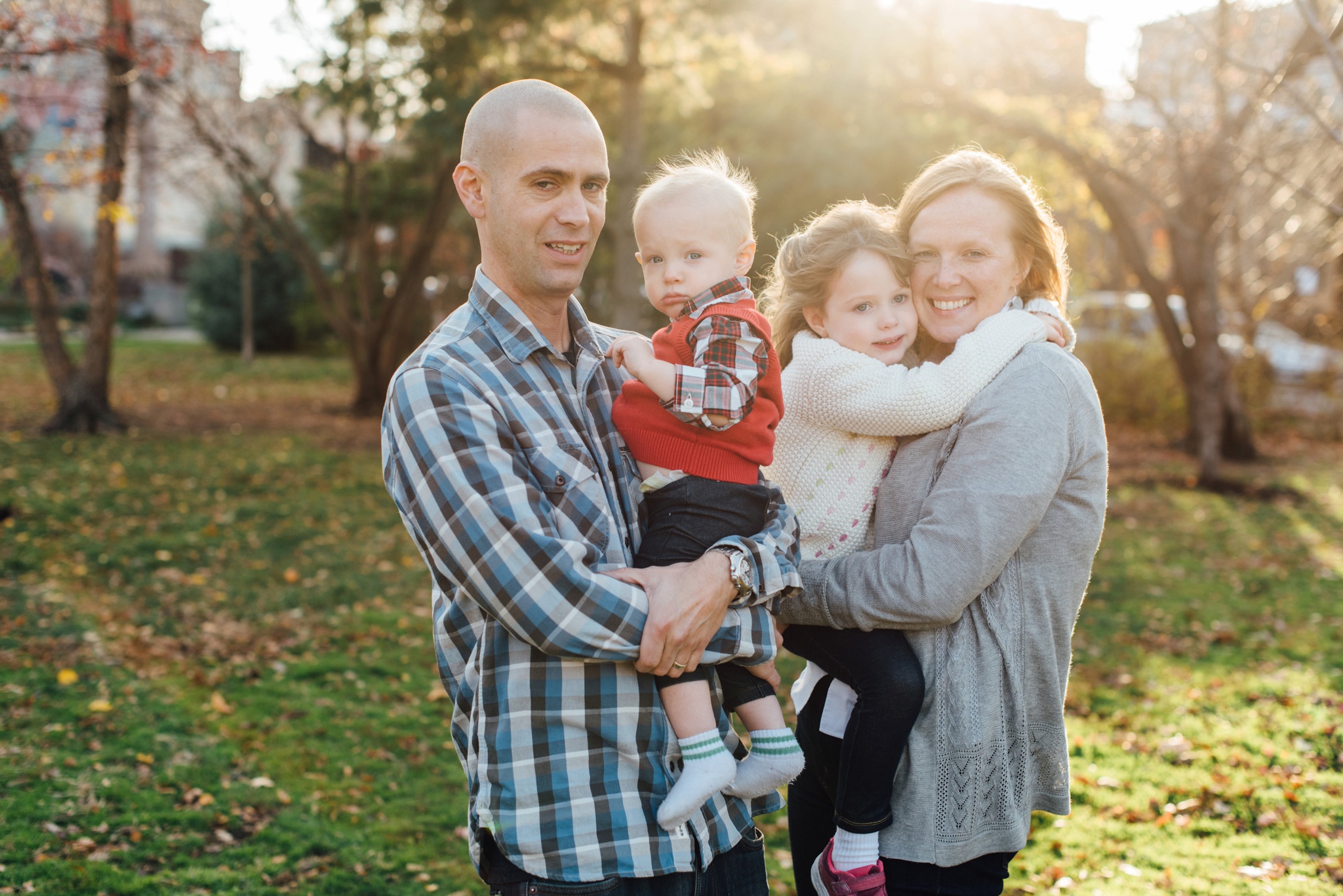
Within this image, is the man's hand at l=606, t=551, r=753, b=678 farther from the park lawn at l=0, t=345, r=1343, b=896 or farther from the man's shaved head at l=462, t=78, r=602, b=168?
the park lawn at l=0, t=345, r=1343, b=896

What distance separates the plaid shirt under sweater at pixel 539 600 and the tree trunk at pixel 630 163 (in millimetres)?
9927

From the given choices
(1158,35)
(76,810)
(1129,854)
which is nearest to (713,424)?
(1129,854)

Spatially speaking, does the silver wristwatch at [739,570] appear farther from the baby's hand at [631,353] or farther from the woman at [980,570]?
the baby's hand at [631,353]

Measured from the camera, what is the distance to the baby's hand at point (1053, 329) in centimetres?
229

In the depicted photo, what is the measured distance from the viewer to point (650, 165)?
14617mm

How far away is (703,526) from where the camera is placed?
2119 mm

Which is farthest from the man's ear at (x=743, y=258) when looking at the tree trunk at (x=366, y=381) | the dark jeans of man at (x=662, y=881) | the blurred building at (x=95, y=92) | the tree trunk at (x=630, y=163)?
the tree trunk at (x=366, y=381)

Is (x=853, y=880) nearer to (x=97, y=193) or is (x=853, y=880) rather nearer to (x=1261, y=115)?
(x=1261, y=115)

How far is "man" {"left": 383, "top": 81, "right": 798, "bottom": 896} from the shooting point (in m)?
1.83

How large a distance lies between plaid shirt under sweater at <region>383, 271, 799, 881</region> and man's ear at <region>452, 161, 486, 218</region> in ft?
0.48

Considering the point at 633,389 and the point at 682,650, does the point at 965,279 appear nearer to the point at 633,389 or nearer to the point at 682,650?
the point at 633,389

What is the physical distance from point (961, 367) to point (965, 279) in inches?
10.1

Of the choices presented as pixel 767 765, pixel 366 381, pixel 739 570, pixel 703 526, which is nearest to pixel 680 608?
pixel 739 570

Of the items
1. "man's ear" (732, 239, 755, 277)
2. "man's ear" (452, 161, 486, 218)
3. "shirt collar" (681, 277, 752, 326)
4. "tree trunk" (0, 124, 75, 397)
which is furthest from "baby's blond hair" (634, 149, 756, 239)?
"tree trunk" (0, 124, 75, 397)
